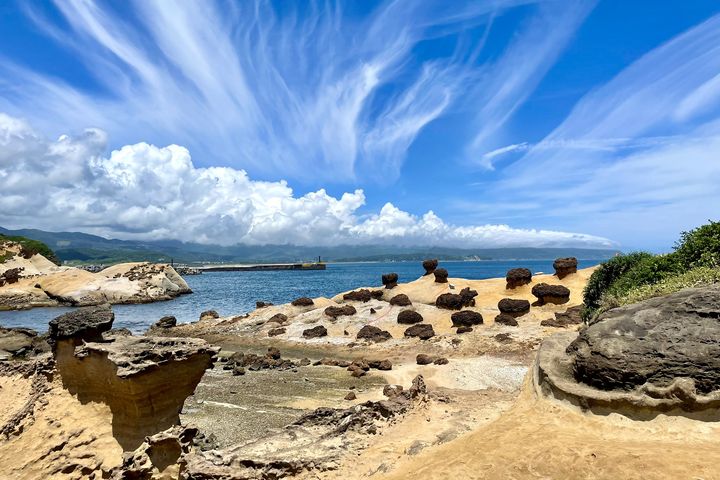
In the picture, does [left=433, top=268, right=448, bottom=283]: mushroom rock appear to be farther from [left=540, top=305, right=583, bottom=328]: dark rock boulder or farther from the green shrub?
the green shrub

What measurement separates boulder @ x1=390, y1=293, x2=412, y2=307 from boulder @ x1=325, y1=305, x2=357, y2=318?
3.62 metres

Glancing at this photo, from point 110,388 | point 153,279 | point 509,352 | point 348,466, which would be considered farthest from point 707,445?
point 153,279

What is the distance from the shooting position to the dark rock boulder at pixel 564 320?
3006 cm

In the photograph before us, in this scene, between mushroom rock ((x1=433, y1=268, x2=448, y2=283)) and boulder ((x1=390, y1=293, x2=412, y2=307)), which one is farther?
mushroom rock ((x1=433, y1=268, x2=448, y2=283))

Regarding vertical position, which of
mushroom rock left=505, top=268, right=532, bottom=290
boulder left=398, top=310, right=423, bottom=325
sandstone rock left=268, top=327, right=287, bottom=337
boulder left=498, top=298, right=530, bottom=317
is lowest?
sandstone rock left=268, top=327, right=287, bottom=337

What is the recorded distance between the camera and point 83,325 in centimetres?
1209

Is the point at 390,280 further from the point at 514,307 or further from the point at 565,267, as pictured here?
the point at 565,267

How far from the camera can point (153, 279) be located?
7700 cm

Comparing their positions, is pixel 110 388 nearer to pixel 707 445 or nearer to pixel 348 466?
pixel 348 466

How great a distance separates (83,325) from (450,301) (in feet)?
94.5

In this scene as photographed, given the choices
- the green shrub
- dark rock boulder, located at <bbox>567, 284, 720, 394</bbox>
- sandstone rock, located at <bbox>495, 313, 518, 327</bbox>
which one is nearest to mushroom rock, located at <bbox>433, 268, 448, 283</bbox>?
sandstone rock, located at <bbox>495, 313, 518, 327</bbox>

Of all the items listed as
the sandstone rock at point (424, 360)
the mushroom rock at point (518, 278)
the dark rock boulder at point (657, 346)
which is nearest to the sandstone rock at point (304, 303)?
the sandstone rock at point (424, 360)

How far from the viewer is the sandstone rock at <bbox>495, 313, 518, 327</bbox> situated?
31.4 meters

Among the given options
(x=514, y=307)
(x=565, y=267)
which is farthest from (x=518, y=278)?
(x=514, y=307)
